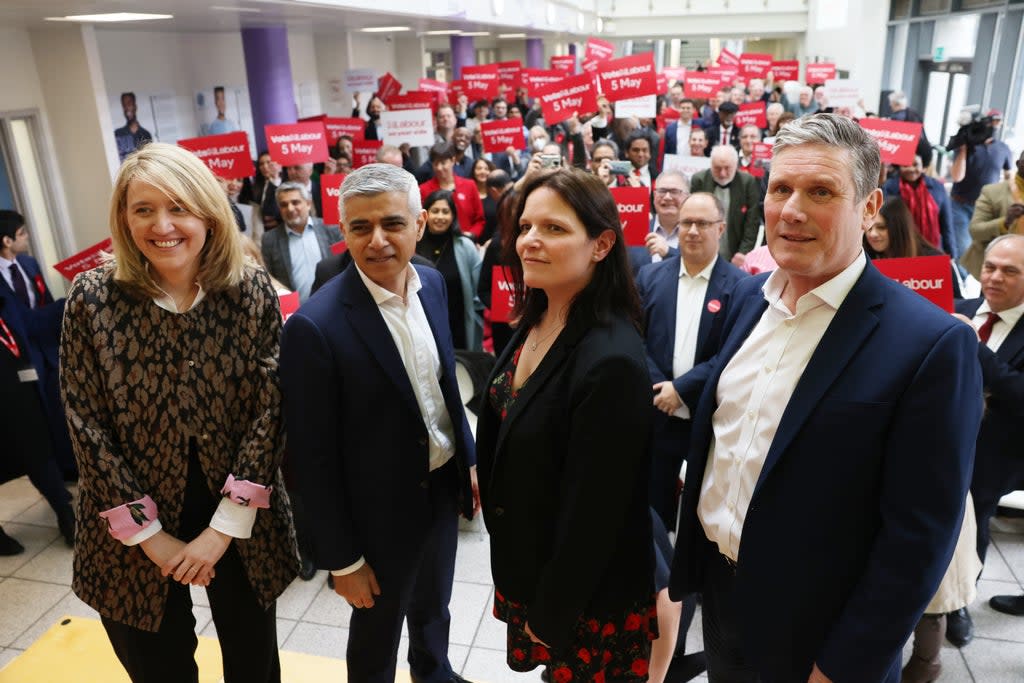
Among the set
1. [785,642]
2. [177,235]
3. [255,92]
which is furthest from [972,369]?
[255,92]

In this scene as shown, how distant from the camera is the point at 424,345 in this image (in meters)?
2.16

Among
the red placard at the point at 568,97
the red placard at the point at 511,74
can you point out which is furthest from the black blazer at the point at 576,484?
the red placard at the point at 511,74

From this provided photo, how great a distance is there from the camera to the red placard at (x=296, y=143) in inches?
245

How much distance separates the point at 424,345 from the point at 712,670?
1.25m

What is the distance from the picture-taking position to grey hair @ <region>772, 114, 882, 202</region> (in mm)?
1466

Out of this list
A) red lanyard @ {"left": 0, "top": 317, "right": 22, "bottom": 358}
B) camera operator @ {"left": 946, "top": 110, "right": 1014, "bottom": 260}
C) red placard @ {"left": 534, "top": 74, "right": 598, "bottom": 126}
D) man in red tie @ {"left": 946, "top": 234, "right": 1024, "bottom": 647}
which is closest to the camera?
man in red tie @ {"left": 946, "top": 234, "right": 1024, "bottom": 647}

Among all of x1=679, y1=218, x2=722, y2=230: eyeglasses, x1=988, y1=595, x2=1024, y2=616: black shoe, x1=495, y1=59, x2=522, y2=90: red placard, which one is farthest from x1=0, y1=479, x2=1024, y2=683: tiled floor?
x1=495, y1=59, x2=522, y2=90: red placard

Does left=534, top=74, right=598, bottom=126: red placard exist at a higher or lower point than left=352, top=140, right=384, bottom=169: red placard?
higher

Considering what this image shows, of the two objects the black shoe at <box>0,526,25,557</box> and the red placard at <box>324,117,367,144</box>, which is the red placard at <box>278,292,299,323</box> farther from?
the red placard at <box>324,117,367,144</box>

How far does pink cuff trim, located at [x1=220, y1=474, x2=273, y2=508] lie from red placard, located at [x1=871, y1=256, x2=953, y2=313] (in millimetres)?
2615

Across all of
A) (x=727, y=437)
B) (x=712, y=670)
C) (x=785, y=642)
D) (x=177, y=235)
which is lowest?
(x=712, y=670)

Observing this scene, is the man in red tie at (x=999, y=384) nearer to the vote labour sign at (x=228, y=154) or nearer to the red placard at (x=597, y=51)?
the vote labour sign at (x=228, y=154)

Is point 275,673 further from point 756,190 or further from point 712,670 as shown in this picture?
point 756,190

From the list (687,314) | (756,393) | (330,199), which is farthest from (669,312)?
(330,199)
